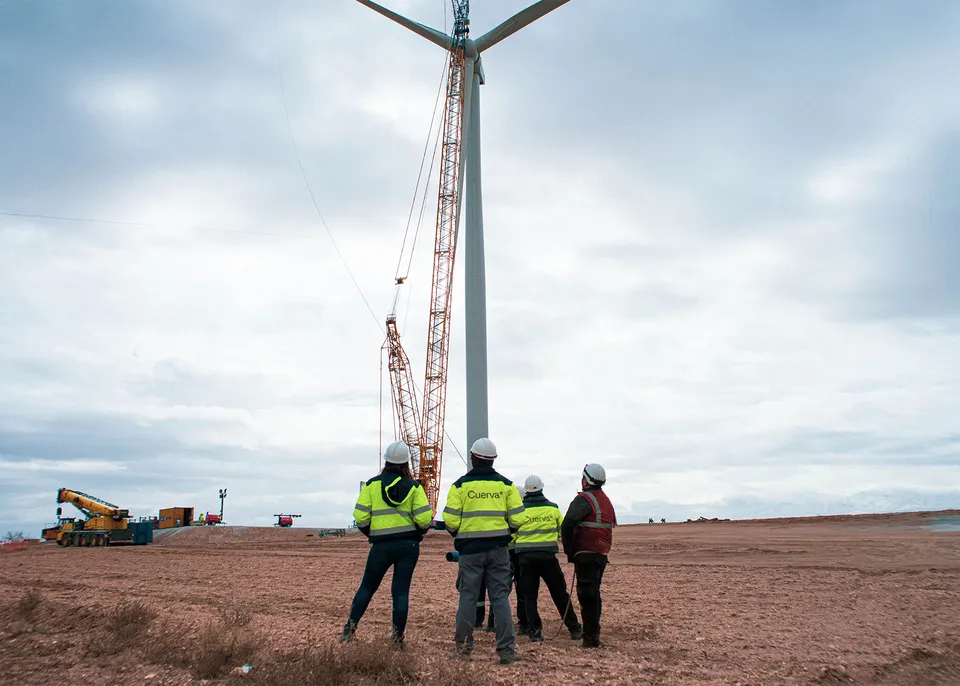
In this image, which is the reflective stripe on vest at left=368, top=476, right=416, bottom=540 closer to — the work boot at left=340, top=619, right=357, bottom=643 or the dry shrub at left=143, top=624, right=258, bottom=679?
the work boot at left=340, top=619, right=357, bottom=643

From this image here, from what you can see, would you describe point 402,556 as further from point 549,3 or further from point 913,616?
point 549,3

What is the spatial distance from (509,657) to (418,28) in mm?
30645

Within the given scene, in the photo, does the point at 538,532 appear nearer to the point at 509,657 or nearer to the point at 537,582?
the point at 537,582

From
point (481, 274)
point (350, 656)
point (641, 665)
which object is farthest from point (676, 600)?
point (481, 274)

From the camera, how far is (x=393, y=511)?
29.9ft

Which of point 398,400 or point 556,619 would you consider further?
point 398,400

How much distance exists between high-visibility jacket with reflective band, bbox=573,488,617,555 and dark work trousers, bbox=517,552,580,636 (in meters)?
0.53

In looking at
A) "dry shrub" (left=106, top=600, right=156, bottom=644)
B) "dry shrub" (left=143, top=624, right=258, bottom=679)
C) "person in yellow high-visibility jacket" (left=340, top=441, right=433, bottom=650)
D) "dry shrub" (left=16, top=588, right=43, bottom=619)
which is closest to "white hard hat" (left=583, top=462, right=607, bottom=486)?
"person in yellow high-visibility jacket" (left=340, top=441, right=433, bottom=650)

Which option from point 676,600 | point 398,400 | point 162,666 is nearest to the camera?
point 162,666

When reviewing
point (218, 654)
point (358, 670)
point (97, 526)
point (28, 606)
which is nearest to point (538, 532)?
point (358, 670)

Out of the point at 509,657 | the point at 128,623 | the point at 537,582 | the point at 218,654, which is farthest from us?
the point at 537,582

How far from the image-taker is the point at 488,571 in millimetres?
8891

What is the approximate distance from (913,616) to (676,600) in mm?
3956

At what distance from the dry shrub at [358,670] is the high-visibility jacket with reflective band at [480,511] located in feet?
5.27
